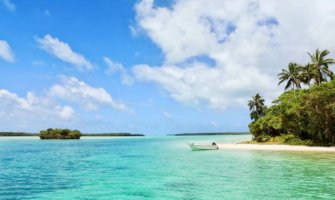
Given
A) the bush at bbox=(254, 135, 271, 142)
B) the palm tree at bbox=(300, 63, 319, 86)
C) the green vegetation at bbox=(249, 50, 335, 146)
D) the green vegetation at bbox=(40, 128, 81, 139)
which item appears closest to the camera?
the green vegetation at bbox=(249, 50, 335, 146)

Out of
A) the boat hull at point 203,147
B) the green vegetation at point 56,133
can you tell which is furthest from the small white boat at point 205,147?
the green vegetation at point 56,133

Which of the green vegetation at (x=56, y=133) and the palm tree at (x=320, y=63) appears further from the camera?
the green vegetation at (x=56, y=133)

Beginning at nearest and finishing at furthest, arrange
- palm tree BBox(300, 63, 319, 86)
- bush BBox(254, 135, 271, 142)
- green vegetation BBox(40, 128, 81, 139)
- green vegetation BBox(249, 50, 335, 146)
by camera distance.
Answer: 1. green vegetation BBox(249, 50, 335, 146)
2. palm tree BBox(300, 63, 319, 86)
3. bush BBox(254, 135, 271, 142)
4. green vegetation BBox(40, 128, 81, 139)

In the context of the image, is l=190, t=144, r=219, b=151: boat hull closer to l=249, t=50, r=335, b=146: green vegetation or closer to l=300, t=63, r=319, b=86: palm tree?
l=249, t=50, r=335, b=146: green vegetation

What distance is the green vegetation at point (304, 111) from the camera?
4794cm

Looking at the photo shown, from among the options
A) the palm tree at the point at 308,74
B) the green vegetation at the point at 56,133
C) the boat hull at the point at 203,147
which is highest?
the palm tree at the point at 308,74

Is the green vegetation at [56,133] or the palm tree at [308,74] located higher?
the palm tree at [308,74]

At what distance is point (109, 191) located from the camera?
1881 cm

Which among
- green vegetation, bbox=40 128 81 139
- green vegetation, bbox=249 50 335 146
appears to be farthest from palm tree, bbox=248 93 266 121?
green vegetation, bbox=40 128 81 139

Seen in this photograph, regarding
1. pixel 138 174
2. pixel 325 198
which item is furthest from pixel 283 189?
pixel 138 174

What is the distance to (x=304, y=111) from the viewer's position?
5088cm

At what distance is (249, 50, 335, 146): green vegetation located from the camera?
4794cm

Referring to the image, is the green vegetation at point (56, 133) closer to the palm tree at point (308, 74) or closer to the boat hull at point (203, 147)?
the boat hull at point (203, 147)

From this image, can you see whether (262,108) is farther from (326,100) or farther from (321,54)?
(326,100)
